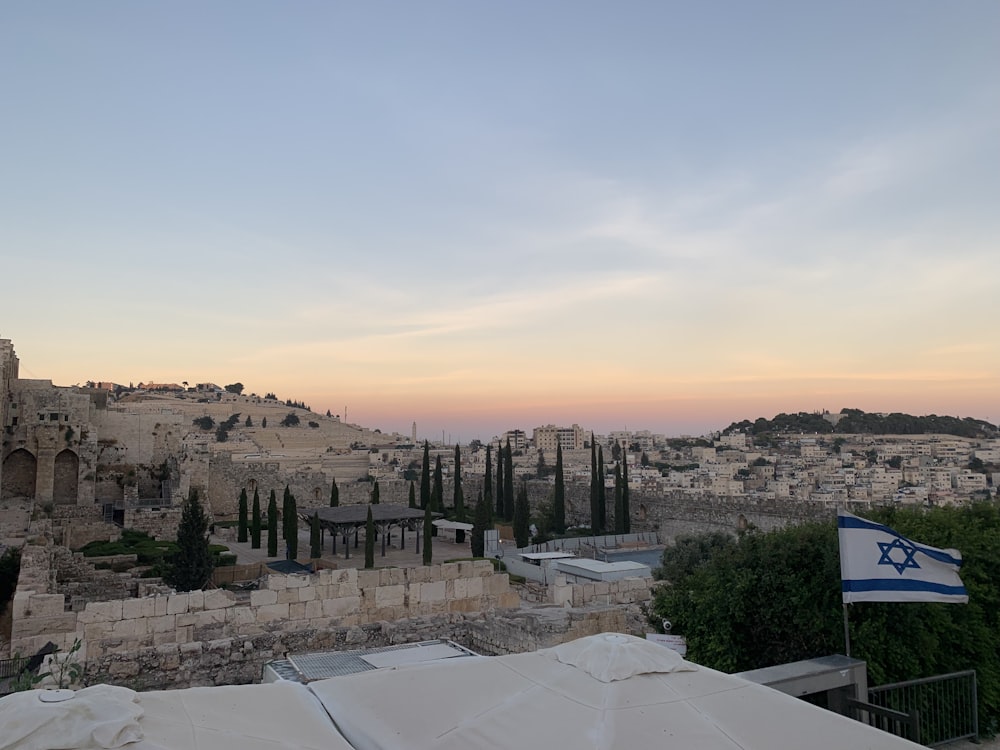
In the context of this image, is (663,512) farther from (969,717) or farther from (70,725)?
(70,725)

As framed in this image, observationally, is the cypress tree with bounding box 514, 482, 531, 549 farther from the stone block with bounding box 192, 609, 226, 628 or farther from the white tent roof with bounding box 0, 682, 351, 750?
the white tent roof with bounding box 0, 682, 351, 750

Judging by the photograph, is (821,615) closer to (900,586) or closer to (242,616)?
(900,586)

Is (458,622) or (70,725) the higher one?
(70,725)

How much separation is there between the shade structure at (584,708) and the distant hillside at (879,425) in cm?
13126

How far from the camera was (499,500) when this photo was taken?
33.0 m

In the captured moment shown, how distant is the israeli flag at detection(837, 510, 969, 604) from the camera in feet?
17.2

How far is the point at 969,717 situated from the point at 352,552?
22281 millimetres

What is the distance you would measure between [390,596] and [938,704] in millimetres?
5828

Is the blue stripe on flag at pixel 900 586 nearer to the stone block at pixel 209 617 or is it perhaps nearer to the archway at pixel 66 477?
the stone block at pixel 209 617

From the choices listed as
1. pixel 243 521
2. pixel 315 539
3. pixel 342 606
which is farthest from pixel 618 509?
pixel 342 606

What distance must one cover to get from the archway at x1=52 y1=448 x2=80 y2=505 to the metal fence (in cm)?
2925

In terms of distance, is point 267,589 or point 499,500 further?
point 499,500

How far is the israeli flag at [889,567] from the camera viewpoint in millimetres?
5230

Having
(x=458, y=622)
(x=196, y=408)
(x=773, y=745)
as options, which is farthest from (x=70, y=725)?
(x=196, y=408)
